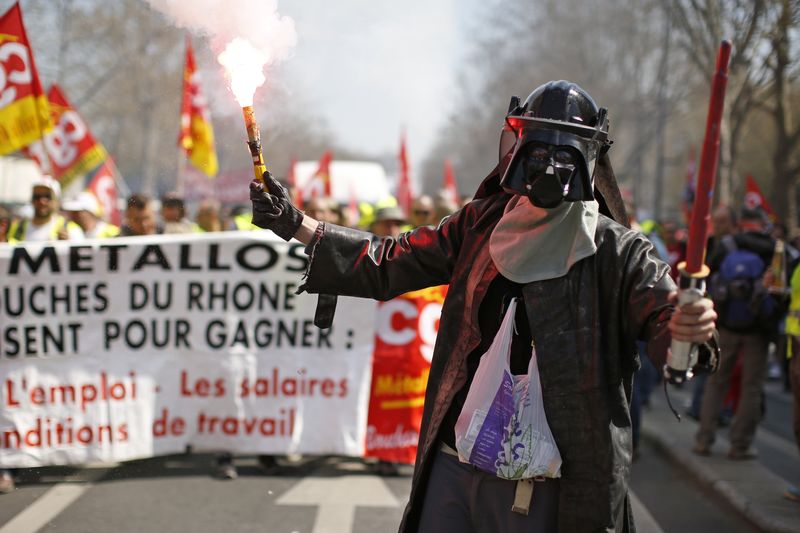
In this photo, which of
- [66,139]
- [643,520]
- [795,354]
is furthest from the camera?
[66,139]

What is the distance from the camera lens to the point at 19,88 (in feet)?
25.2

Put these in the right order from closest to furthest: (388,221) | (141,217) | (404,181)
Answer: (141,217), (388,221), (404,181)

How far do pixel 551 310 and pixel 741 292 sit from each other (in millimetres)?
5012

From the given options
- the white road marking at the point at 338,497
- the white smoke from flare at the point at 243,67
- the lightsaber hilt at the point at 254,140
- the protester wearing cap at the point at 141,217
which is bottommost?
the white road marking at the point at 338,497

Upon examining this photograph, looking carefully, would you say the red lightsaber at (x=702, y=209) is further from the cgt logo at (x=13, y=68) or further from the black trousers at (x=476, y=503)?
the cgt logo at (x=13, y=68)

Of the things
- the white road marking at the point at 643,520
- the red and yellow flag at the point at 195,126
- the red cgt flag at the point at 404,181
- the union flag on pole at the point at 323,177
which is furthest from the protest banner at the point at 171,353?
the red cgt flag at the point at 404,181

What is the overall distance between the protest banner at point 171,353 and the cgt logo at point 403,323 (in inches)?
3.8

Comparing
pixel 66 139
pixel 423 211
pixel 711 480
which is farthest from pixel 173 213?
pixel 711 480

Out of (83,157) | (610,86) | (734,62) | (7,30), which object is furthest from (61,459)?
(610,86)

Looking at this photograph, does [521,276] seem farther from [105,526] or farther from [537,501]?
[105,526]

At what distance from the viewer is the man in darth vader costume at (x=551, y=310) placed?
→ 8.25 ft

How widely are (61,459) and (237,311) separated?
1.48 meters

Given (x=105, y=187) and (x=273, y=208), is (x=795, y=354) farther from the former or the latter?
(x=105, y=187)

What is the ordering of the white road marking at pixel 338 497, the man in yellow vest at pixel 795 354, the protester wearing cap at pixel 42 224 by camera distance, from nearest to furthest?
the white road marking at pixel 338 497
the man in yellow vest at pixel 795 354
the protester wearing cap at pixel 42 224
